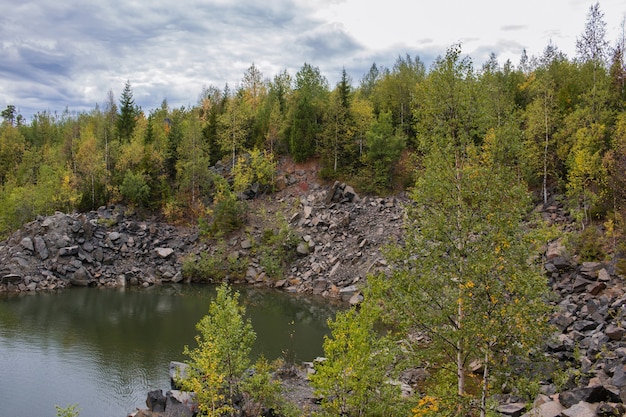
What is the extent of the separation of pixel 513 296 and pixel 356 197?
4864 cm

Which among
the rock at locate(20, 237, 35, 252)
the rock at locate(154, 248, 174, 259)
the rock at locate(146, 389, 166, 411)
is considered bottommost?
the rock at locate(146, 389, 166, 411)

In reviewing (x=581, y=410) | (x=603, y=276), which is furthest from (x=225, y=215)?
(x=581, y=410)

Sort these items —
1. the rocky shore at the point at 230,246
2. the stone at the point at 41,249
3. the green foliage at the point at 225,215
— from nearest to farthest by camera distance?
the rocky shore at the point at 230,246, the stone at the point at 41,249, the green foliage at the point at 225,215

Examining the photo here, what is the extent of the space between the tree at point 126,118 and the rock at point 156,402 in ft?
227

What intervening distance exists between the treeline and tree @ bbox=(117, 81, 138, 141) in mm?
185

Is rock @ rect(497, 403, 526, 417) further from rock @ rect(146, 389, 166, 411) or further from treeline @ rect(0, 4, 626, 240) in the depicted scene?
treeline @ rect(0, 4, 626, 240)

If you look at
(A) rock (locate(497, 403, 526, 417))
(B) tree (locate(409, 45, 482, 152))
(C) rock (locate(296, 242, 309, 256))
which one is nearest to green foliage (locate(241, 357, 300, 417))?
(A) rock (locate(497, 403, 526, 417))

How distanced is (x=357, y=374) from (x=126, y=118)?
80644 millimetres

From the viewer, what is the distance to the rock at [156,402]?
854 inches

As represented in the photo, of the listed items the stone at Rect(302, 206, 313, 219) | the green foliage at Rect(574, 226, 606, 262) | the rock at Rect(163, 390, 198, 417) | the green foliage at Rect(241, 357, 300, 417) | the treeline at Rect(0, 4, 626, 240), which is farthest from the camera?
the stone at Rect(302, 206, 313, 219)

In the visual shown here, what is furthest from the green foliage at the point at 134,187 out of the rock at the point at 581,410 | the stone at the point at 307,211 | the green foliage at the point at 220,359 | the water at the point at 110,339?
the rock at the point at 581,410

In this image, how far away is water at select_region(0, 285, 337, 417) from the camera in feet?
86.3

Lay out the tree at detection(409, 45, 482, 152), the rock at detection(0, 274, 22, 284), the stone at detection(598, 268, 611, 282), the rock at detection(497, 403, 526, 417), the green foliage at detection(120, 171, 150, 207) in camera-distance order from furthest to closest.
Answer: the green foliage at detection(120, 171, 150, 207), the rock at detection(0, 274, 22, 284), the stone at detection(598, 268, 611, 282), the rock at detection(497, 403, 526, 417), the tree at detection(409, 45, 482, 152)

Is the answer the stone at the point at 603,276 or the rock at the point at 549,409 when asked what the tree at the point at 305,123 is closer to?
the stone at the point at 603,276
